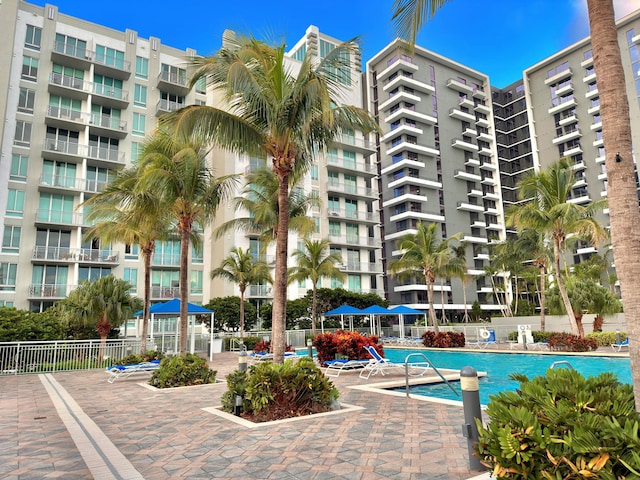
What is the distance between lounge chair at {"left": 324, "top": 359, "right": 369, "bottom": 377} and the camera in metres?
14.4

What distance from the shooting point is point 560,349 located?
69.1 feet

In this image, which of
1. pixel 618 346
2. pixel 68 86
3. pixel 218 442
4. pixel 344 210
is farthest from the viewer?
pixel 344 210

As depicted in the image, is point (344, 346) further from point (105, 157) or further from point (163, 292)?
point (105, 157)

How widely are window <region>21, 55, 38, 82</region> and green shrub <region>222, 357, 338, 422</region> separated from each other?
37.1 metres

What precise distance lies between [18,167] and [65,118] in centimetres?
516

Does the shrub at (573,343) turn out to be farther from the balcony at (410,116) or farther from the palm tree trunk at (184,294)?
the balcony at (410,116)

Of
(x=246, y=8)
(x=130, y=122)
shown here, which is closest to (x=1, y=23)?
(x=130, y=122)

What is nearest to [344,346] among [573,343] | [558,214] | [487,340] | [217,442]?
[217,442]

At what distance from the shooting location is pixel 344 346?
622 inches

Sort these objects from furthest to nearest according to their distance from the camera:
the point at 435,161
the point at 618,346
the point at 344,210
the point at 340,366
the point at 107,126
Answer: the point at 435,161 → the point at 344,210 → the point at 107,126 → the point at 618,346 → the point at 340,366

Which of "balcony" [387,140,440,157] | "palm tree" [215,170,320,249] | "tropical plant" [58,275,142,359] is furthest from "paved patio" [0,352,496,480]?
Answer: "balcony" [387,140,440,157]

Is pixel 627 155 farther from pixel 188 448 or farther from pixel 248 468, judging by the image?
pixel 188 448

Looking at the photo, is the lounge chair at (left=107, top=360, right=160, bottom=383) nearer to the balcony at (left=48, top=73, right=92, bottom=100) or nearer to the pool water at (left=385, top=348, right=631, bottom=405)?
the pool water at (left=385, top=348, right=631, bottom=405)

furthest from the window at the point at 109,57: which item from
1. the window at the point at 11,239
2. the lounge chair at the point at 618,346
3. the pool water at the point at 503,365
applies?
the lounge chair at the point at 618,346
